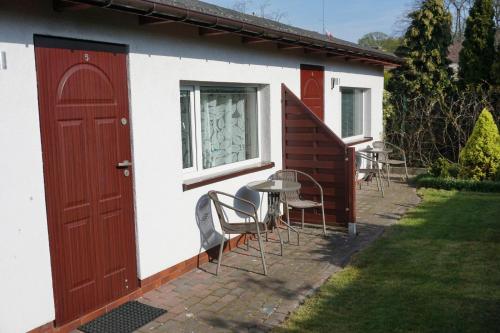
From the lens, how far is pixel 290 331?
4.36m

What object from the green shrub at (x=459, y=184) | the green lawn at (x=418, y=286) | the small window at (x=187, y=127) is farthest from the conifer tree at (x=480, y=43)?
the small window at (x=187, y=127)

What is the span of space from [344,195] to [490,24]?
10.1 metres

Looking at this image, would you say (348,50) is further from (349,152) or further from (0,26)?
(0,26)

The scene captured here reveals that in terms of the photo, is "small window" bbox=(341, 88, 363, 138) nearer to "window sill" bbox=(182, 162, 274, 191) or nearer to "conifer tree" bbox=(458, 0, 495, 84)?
"conifer tree" bbox=(458, 0, 495, 84)

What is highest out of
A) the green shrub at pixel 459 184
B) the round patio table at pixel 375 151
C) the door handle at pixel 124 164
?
the door handle at pixel 124 164

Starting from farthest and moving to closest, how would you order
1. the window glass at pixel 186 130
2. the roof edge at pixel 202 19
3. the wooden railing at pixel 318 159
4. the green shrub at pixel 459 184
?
the green shrub at pixel 459 184
the wooden railing at pixel 318 159
the window glass at pixel 186 130
the roof edge at pixel 202 19

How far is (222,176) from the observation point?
6539 millimetres

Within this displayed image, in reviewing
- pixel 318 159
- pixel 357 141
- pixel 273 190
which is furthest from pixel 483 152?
pixel 273 190

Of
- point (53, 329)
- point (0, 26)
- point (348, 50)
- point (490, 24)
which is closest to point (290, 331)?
point (53, 329)

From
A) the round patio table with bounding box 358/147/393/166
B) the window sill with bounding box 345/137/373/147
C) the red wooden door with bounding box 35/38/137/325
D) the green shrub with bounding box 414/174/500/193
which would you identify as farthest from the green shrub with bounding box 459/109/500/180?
the red wooden door with bounding box 35/38/137/325

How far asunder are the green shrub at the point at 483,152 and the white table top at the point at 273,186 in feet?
19.1

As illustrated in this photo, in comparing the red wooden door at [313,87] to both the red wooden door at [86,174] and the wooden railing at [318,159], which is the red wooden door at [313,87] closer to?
the wooden railing at [318,159]

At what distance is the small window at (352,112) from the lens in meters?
11.8

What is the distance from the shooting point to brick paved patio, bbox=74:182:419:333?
15.0 feet
